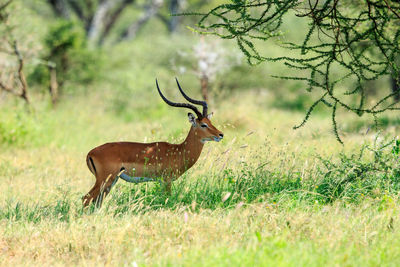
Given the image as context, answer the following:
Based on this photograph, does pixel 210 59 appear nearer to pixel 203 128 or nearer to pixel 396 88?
pixel 396 88

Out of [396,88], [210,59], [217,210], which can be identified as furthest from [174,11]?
[217,210]

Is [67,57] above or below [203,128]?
above

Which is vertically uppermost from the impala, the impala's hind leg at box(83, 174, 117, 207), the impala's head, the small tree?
the small tree

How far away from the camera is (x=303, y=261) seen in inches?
162

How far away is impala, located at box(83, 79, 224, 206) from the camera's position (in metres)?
6.16

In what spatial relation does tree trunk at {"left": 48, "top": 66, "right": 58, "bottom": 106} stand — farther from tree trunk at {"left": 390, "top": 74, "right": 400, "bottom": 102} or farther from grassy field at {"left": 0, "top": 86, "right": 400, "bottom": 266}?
tree trunk at {"left": 390, "top": 74, "right": 400, "bottom": 102}

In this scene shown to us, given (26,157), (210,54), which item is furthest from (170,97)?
(26,157)

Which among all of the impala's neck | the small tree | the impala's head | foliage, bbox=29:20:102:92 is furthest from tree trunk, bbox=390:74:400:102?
foliage, bbox=29:20:102:92

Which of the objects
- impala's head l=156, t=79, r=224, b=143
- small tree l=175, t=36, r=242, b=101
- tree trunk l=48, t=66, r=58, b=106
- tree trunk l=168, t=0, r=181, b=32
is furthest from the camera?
tree trunk l=168, t=0, r=181, b=32

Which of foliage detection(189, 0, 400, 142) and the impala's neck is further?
the impala's neck

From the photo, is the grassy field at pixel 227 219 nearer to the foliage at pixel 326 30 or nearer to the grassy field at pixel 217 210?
the grassy field at pixel 217 210

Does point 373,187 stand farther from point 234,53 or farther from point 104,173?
point 234,53

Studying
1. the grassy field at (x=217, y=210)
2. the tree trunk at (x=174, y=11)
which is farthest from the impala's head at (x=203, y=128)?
the tree trunk at (x=174, y=11)

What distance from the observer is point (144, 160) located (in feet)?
20.8
